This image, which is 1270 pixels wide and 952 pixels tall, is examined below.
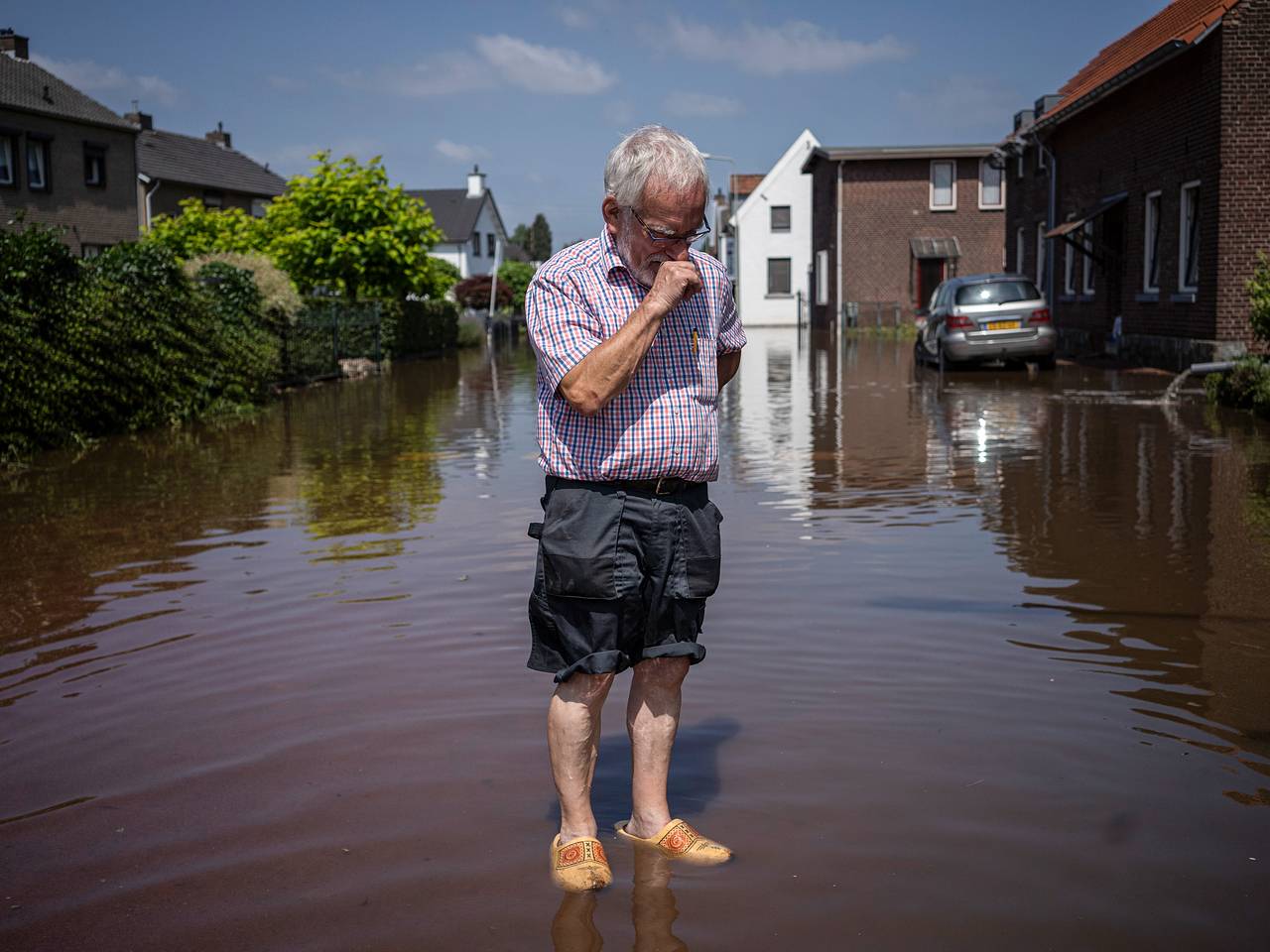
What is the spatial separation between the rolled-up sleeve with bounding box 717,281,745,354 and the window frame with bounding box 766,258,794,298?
5866cm

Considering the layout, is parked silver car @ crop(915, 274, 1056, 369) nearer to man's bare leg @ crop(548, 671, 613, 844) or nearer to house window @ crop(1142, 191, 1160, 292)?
house window @ crop(1142, 191, 1160, 292)

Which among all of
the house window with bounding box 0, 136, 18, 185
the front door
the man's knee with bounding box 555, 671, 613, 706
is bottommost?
the man's knee with bounding box 555, 671, 613, 706

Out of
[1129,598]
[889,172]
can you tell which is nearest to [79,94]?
[889,172]

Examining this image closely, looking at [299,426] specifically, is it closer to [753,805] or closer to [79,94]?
[753,805]

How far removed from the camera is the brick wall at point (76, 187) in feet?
120

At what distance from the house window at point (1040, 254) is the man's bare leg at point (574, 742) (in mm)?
31541

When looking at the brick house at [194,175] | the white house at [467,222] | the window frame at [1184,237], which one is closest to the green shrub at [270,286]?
the window frame at [1184,237]

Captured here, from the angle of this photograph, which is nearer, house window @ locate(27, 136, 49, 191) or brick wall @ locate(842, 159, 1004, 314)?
house window @ locate(27, 136, 49, 191)

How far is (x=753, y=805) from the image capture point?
12.7ft

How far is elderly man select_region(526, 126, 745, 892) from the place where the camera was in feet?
10.6

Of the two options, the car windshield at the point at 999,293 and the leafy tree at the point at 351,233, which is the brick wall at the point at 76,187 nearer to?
the leafy tree at the point at 351,233

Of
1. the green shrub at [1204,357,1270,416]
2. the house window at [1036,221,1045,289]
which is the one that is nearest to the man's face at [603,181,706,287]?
the green shrub at [1204,357,1270,416]

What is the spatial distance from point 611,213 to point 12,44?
1680 inches

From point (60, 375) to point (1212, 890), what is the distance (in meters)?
12.8
